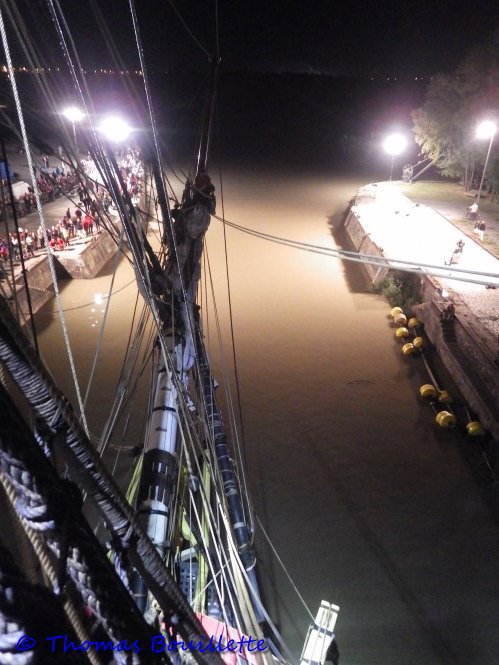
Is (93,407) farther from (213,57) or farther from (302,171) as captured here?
(302,171)

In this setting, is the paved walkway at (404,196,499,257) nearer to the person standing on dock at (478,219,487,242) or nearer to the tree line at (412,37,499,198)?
the person standing on dock at (478,219,487,242)

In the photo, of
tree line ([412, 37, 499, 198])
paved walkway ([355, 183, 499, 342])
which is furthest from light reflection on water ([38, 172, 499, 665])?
tree line ([412, 37, 499, 198])

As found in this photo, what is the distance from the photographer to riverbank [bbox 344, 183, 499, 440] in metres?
9.38

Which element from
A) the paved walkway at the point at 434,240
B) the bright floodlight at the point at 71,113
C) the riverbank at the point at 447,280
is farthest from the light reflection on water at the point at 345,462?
the bright floodlight at the point at 71,113

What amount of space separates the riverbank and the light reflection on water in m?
1.08

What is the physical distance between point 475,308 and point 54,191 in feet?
63.1

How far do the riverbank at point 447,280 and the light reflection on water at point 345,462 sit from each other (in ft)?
3.56

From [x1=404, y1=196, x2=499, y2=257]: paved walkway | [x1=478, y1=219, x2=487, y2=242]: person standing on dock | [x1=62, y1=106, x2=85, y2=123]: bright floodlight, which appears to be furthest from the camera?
[x1=478, y1=219, x2=487, y2=242]: person standing on dock

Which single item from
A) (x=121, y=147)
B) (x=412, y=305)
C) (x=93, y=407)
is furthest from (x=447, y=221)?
(x=121, y=147)

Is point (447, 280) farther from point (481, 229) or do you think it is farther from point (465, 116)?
point (465, 116)

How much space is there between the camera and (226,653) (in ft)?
11.0

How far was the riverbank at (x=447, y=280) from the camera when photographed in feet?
30.8

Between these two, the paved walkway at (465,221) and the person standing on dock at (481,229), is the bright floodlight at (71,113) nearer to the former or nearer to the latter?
the paved walkway at (465,221)

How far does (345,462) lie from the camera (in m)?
8.81
